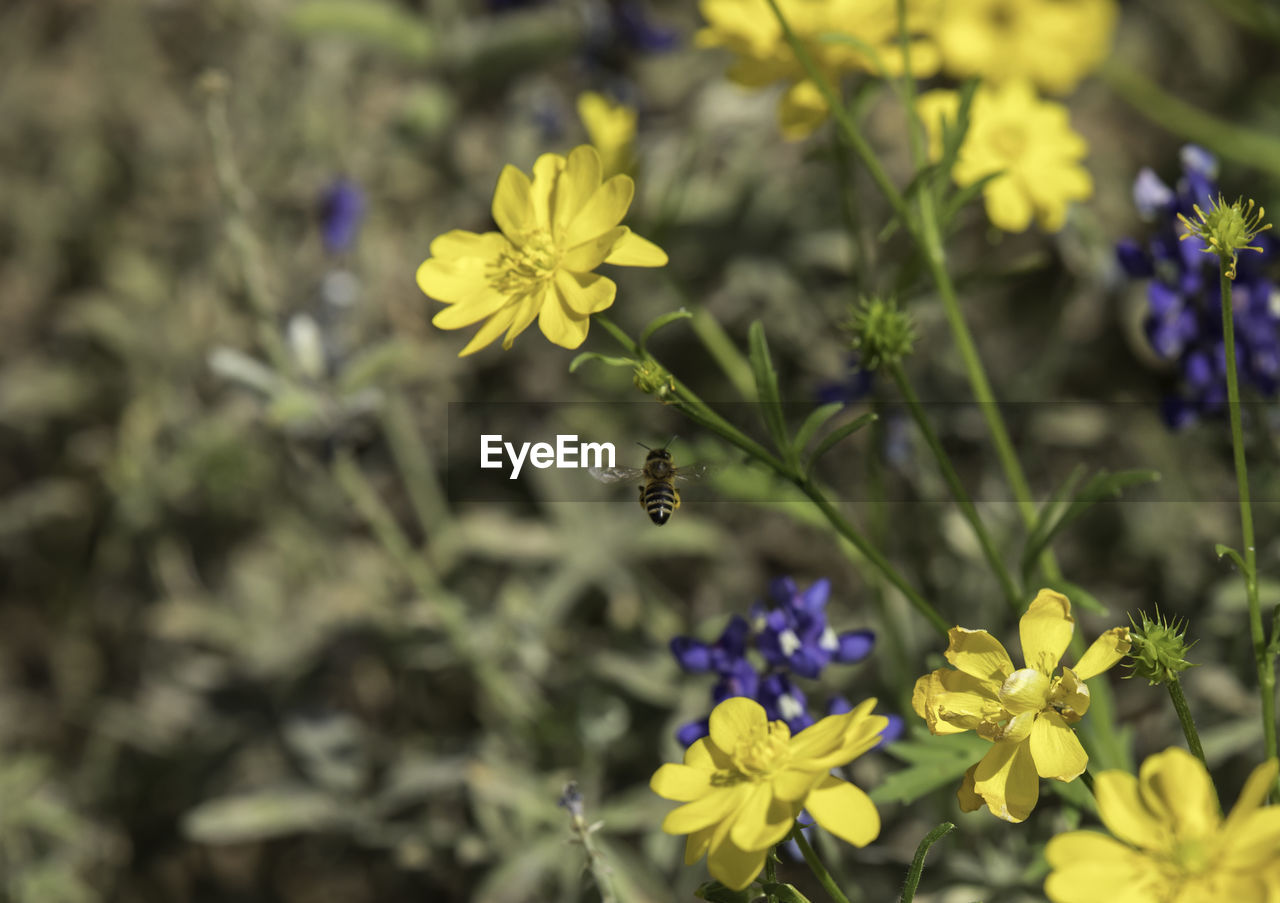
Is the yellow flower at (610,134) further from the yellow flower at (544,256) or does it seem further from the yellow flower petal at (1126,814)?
the yellow flower petal at (1126,814)

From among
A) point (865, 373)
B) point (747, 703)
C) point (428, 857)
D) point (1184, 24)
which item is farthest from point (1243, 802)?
point (1184, 24)

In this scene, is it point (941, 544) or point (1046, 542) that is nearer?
point (1046, 542)

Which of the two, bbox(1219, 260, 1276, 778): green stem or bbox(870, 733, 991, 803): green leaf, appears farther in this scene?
bbox(870, 733, 991, 803): green leaf

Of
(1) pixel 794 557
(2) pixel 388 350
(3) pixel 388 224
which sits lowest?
(1) pixel 794 557

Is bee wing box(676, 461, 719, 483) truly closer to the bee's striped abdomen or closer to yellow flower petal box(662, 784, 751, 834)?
the bee's striped abdomen

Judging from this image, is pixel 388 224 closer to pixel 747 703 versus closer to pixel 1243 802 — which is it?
pixel 747 703

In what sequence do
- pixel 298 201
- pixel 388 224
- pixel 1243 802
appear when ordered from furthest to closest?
1. pixel 388 224
2. pixel 298 201
3. pixel 1243 802

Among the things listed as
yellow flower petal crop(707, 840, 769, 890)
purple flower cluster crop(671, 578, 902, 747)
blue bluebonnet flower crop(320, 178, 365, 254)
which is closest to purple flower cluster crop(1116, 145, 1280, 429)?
purple flower cluster crop(671, 578, 902, 747)
